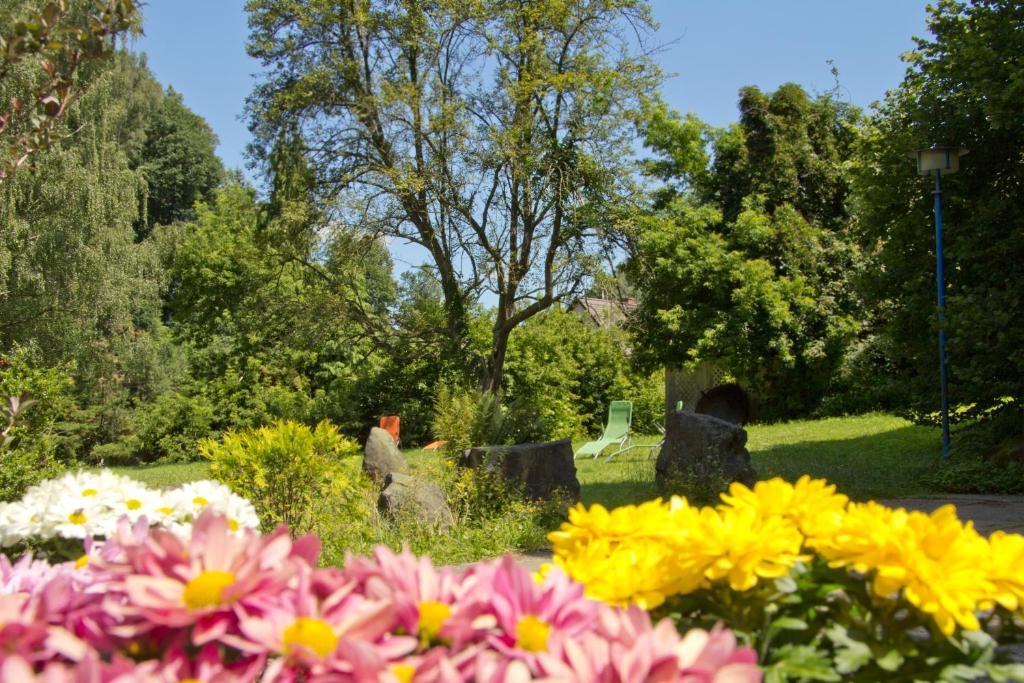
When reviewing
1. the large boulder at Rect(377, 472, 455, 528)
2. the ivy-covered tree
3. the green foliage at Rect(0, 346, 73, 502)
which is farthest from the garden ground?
the ivy-covered tree

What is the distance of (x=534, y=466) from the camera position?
286 inches

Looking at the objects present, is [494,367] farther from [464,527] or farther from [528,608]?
[528,608]

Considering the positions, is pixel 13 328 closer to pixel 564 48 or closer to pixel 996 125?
pixel 564 48

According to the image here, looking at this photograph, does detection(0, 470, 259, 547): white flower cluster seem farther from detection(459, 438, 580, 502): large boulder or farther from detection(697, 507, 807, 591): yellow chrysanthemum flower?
detection(459, 438, 580, 502): large boulder

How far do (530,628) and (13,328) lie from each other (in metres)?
16.3

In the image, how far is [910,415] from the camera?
9969 millimetres

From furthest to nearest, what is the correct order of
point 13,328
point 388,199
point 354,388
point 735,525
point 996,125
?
1. point 354,388
2. point 388,199
3. point 13,328
4. point 996,125
5. point 735,525

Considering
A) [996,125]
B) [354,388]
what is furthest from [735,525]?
[354,388]

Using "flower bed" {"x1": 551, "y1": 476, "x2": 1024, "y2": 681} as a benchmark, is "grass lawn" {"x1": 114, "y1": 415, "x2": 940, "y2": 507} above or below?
below

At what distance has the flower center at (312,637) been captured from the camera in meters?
0.90

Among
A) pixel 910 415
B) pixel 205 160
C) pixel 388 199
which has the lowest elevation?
pixel 910 415

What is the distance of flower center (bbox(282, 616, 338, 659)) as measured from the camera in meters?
0.90

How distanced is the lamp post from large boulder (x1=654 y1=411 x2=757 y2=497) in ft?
9.95

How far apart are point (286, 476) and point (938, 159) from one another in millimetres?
7144
